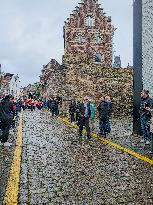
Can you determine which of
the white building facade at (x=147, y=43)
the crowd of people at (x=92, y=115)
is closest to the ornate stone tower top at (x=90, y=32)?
the white building facade at (x=147, y=43)

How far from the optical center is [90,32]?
6166cm

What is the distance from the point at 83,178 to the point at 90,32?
54217 millimetres

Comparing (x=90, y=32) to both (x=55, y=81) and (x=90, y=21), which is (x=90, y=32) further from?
(x=55, y=81)

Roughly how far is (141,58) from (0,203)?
578 inches

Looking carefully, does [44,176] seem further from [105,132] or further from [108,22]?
[108,22]

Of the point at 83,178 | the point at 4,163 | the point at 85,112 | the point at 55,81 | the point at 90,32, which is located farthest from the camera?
the point at 90,32

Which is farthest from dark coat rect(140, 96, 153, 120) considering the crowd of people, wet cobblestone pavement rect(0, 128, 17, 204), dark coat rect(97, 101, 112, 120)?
wet cobblestone pavement rect(0, 128, 17, 204)

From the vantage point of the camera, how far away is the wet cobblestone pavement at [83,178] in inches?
274

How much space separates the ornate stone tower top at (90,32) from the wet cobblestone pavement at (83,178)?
158ft

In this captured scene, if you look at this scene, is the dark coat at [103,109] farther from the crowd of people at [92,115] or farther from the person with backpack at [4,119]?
the person with backpack at [4,119]

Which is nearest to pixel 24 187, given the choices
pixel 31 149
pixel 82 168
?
pixel 82 168

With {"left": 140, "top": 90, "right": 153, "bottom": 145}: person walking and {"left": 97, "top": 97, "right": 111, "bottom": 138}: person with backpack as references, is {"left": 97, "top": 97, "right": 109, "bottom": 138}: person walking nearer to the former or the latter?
{"left": 97, "top": 97, "right": 111, "bottom": 138}: person with backpack

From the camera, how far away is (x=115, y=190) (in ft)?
24.6

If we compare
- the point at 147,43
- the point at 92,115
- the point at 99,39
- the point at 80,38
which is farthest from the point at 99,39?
the point at 92,115
